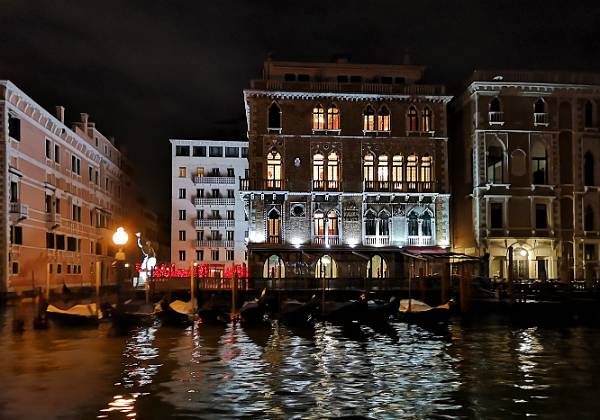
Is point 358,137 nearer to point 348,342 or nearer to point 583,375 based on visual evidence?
point 348,342

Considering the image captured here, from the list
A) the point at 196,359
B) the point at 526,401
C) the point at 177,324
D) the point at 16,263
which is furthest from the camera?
the point at 16,263

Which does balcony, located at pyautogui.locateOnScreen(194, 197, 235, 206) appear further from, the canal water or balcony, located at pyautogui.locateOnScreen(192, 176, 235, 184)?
→ the canal water

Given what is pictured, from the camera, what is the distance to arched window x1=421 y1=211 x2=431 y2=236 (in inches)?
1533

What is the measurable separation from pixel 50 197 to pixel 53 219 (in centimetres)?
129

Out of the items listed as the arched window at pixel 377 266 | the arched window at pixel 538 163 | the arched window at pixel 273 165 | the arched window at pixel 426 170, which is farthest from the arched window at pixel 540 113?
the arched window at pixel 273 165

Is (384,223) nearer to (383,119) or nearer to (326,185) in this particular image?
(326,185)

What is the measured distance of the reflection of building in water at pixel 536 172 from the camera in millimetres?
37969

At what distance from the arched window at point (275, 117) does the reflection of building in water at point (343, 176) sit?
0.05 meters

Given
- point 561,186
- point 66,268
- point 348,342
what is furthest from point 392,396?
point 66,268

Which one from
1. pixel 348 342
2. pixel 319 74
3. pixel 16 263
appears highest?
pixel 319 74

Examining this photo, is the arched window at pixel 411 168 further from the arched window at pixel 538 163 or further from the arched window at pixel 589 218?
the arched window at pixel 589 218

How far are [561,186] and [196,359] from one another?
26.6 m

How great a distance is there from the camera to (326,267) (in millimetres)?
38406

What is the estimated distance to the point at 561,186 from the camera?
3844 cm
